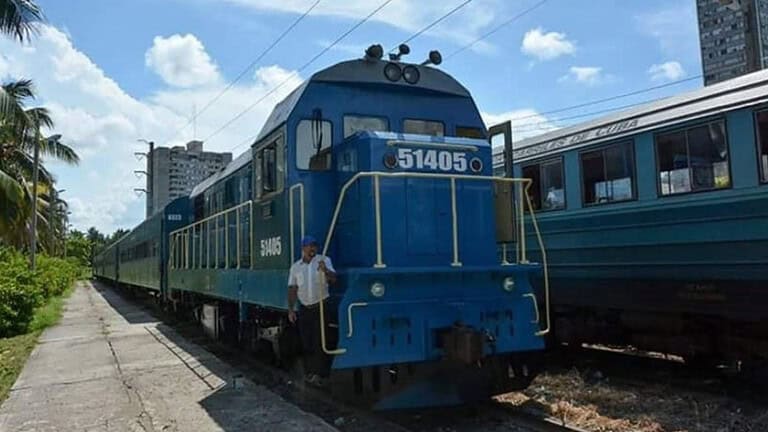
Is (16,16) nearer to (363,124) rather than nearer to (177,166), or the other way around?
(363,124)

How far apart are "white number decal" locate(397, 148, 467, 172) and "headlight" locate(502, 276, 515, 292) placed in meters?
1.17

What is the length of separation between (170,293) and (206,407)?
10.1 metres

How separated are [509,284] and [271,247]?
266 centimetres

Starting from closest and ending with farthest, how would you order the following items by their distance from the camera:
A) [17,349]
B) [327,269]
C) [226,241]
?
[327,269], [226,241], [17,349]

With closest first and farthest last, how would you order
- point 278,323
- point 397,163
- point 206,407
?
point 397,163, point 206,407, point 278,323

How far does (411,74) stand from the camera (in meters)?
7.12

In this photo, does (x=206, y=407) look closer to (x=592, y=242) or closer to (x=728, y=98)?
(x=592, y=242)

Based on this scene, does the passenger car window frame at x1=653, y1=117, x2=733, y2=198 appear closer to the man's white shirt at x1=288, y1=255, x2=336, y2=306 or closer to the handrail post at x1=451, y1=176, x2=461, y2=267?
the handrail post at x1=451, y1=176, x2=461, y2=267

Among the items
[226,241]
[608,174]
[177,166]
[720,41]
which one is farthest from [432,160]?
[177,166]

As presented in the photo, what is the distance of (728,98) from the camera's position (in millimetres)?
6895

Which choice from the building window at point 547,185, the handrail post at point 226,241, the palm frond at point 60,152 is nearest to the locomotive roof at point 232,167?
the handrail post at point 226,241

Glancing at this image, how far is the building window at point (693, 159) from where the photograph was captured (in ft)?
22.6

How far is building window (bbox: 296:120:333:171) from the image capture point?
659cm

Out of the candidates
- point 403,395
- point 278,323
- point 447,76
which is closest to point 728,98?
point 447,76
